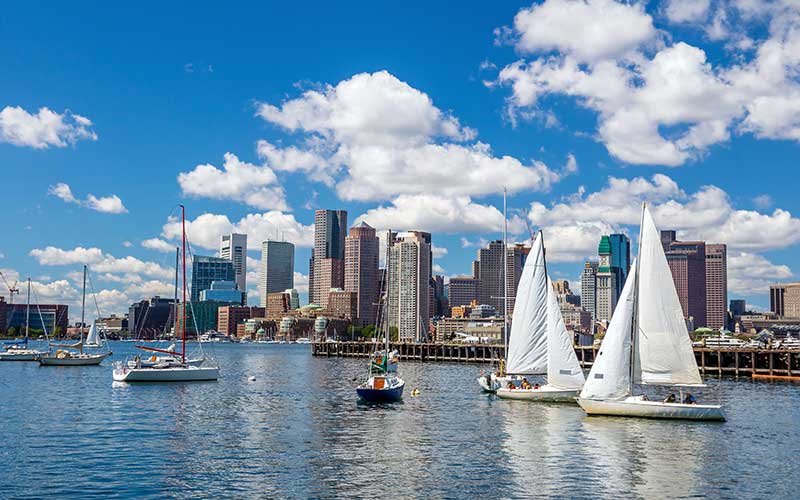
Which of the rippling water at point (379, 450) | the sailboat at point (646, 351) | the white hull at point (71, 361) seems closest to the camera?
the rippling water at point (379, 450)

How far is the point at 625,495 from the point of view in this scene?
33.0 m

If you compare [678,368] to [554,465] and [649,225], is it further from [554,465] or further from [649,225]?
[554,465]

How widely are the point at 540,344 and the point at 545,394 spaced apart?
4.89 m

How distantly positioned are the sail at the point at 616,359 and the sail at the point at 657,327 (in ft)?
2.32

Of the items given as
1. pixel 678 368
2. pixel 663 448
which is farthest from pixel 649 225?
pixel 663 448

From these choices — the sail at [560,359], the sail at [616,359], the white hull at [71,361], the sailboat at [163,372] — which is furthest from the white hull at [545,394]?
the white hull at [71,361]

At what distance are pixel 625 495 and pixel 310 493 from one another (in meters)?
12.8

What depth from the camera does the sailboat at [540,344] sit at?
6712 centimetres

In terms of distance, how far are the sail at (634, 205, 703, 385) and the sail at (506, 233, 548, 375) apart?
14.8 meters

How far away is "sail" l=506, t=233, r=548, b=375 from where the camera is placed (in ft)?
229

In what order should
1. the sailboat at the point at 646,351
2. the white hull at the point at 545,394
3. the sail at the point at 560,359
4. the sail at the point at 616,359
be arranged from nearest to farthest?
the sailboat at the point at 646,351
the sail at the point at 616,359
the white hull at the point at 545,394
the sail at the point at 560,359

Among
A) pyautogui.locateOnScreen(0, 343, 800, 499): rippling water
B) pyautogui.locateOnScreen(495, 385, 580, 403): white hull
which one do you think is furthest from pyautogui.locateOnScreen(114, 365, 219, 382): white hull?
pyautogui.locateOnScreen(495, 385, 580, 403): white hull

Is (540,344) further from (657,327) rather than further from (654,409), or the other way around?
(654,409)

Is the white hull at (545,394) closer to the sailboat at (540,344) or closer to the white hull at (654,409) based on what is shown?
the sailboat at (540,344)
